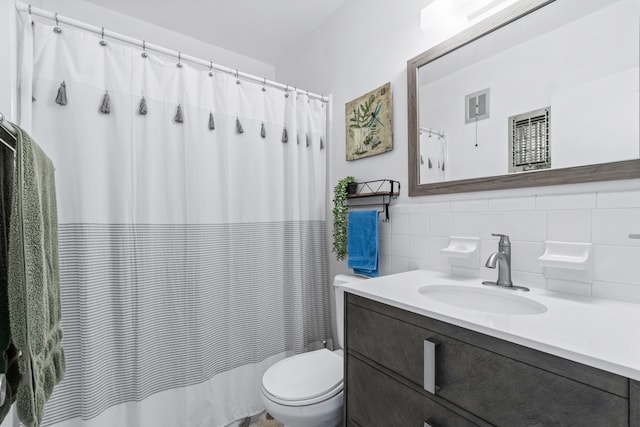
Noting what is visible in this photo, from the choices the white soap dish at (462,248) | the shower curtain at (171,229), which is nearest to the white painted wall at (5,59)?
the shower curtain at (171,229)

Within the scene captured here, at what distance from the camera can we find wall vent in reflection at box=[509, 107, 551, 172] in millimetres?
1001

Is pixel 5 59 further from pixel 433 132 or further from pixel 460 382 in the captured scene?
pixel 460 382

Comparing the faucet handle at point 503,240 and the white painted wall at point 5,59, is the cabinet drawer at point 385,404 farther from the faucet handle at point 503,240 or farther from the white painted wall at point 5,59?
the white painted wall at point 5,59

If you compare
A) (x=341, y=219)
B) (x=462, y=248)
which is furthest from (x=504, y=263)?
(x=341, y=219)

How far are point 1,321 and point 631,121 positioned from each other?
1736 millimetres

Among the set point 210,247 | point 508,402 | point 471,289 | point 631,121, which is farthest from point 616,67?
point 210,247

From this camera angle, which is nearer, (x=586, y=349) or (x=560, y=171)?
(x=586, y=349)

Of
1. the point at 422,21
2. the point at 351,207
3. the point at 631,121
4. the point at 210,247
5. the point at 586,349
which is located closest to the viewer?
the point at 586,349

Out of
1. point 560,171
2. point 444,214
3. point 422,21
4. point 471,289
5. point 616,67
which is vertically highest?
point 422,21

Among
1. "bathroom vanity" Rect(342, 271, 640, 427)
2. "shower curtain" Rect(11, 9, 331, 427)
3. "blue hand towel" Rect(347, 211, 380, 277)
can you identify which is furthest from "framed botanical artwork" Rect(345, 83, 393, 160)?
"bathroom vanity" Rect(342, 271, 640, 427)

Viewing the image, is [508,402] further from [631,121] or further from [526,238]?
[631,121]

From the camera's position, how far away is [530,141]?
1040mm

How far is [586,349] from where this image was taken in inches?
21.7

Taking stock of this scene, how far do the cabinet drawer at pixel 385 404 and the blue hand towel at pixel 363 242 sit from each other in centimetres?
58
